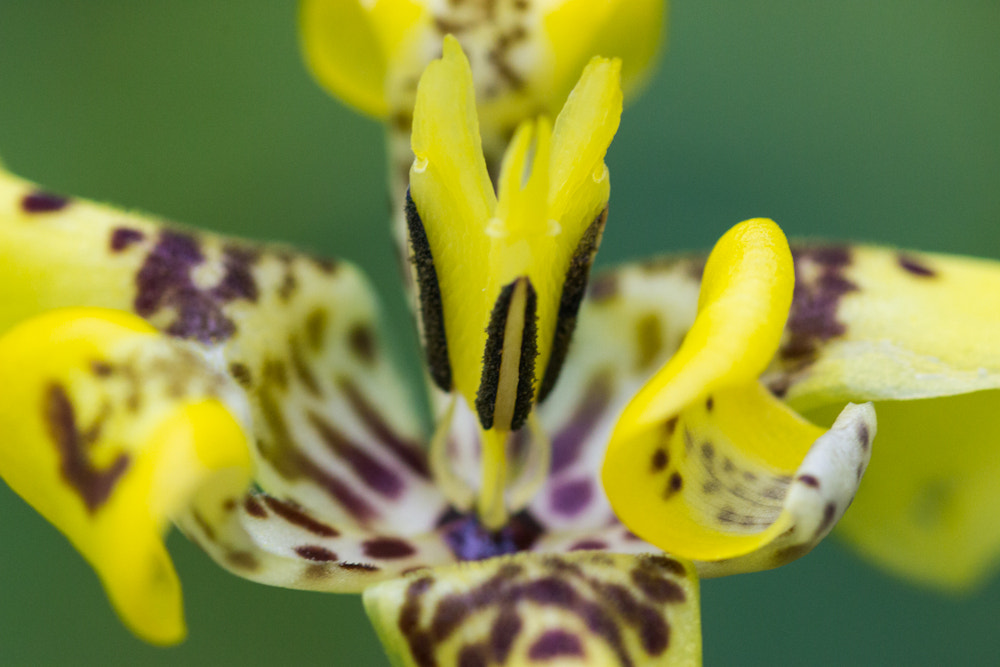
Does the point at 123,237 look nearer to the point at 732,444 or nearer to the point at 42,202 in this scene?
the point at 42,202

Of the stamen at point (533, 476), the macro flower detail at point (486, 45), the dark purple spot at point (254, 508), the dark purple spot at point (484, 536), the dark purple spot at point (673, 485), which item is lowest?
the dark purple spot at point (484, 536)

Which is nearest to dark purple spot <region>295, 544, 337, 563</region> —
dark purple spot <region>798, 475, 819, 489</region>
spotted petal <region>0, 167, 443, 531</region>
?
spotted petal <region>0, 167, 443, 531</region>

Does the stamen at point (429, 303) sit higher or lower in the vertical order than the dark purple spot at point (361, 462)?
higher

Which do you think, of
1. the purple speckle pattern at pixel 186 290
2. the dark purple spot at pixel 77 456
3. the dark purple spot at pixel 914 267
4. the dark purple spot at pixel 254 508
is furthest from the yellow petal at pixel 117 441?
the dark purple spot at pixel 914 267

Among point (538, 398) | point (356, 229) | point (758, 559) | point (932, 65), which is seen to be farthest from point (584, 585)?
point (932, 65)

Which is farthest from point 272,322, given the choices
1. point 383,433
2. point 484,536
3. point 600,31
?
point 600,31

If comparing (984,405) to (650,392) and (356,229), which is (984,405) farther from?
(356,229)

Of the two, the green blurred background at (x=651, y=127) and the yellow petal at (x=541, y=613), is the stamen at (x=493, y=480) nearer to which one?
the yellow petal at (x=541, y=613)

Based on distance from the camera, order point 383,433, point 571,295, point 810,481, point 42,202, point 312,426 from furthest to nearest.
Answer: point 383,433 < point 312,426 < point 42,202 < point 571,295 < point 810,481
